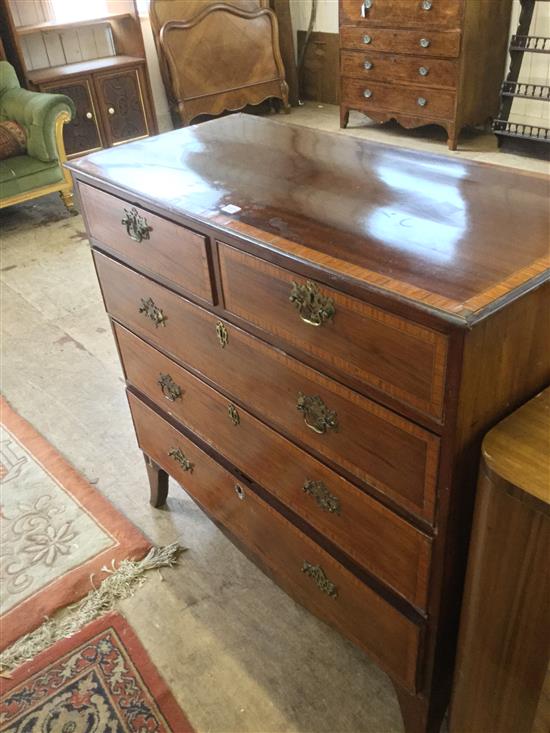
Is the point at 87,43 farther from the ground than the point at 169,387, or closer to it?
farther from the ground

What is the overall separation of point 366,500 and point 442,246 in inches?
15.0

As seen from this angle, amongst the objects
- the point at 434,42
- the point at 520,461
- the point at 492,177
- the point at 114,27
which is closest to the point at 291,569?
the point at 520,461

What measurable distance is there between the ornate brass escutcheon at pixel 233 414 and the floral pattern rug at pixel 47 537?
601mm

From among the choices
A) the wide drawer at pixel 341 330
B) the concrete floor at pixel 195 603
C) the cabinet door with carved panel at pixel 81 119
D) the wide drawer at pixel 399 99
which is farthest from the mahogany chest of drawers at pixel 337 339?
the cabinet door with carved panel at pixel 81 119

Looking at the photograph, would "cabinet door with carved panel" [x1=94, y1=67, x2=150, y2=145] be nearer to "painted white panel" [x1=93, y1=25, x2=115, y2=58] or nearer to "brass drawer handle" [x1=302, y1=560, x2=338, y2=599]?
"painted white panel" [x1=93, y1=25, x2=115, y2=58]

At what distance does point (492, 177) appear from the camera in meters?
1.07

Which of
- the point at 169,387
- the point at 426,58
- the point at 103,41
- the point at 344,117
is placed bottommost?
the point at 344,117

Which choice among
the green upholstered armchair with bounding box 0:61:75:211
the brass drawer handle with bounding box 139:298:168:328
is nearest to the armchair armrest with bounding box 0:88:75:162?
the green upholstered armchair with bounding box 0:61:75:211

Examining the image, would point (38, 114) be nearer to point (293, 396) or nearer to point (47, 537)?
point (47, 537)

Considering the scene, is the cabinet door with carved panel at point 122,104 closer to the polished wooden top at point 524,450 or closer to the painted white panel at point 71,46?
the painted white panel at point 71,46

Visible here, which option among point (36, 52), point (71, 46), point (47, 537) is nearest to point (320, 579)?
point (47, 537)

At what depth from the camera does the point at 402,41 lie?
3.72m

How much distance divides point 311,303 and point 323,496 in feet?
1.14

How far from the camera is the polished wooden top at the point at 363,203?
0.78 m
